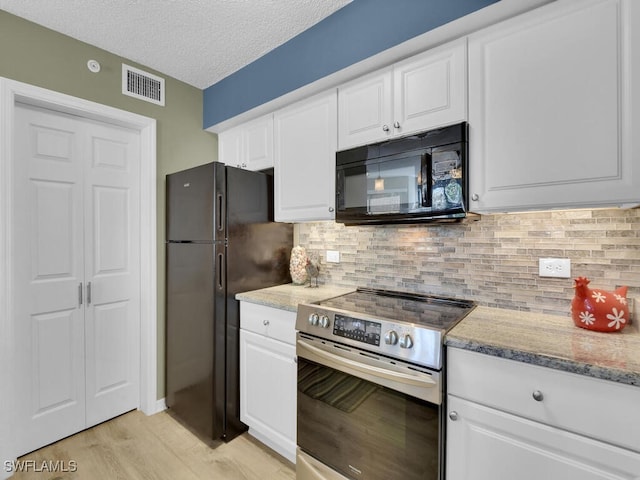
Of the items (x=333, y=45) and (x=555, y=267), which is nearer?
(x=555, y=267)

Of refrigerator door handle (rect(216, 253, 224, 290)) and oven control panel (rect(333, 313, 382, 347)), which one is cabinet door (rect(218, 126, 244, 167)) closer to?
refrigerator door handle (rect(216, 253, 224, 290))

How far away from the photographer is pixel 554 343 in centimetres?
113

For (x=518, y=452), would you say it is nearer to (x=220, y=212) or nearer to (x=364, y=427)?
(x=364, y=427)

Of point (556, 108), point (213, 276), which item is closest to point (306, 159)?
point (213, 276)

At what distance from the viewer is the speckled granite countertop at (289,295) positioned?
6.00 feet

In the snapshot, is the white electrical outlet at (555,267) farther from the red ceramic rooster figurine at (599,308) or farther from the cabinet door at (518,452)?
the cabinet door at (518,452)

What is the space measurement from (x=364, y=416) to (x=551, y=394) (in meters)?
0.73

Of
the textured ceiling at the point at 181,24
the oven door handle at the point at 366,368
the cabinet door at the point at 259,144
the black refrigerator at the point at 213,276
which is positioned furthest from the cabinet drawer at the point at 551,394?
the textured ceiling at the point at 181,24

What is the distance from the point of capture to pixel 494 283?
165 centimetres

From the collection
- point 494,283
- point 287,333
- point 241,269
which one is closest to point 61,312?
point 241,269

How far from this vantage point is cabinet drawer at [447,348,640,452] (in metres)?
0.92

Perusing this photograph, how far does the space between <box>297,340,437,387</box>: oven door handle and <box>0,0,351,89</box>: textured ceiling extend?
1858 mm

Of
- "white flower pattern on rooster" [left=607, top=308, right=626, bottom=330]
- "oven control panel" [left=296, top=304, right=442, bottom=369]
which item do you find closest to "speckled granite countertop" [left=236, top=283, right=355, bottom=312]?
"oven control panel" [left=296, top=304, right=442, bottom=369]

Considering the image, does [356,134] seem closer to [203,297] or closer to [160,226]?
[203,297]
